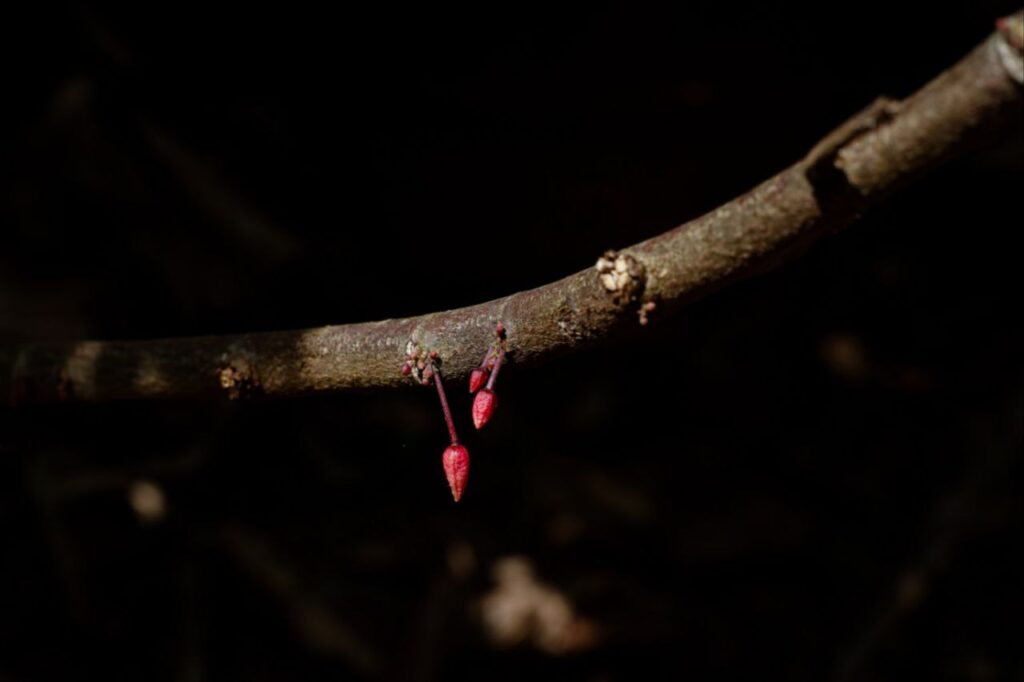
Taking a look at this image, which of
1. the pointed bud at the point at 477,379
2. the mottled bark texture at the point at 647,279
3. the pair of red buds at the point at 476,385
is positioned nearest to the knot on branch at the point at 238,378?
the mottled bark texture at the point at 647,279

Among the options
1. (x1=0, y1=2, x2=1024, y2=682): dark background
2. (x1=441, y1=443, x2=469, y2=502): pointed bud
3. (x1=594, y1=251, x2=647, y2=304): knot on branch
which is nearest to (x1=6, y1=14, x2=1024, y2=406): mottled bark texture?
(x1=594, y1=251, x2=647, y2=304): knot on branch

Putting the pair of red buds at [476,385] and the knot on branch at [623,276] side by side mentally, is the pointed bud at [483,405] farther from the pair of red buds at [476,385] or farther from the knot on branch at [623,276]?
the knot on branch at [623,276]

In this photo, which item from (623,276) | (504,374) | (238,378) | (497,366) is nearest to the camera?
(623,276)

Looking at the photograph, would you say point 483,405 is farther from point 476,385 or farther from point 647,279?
point 647,279

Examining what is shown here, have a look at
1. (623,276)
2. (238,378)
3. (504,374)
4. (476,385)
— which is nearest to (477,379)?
(476,385)

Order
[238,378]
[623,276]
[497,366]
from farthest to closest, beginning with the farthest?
[238,378], [497,366], [623,276]

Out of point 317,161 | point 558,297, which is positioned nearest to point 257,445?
point 317,161
